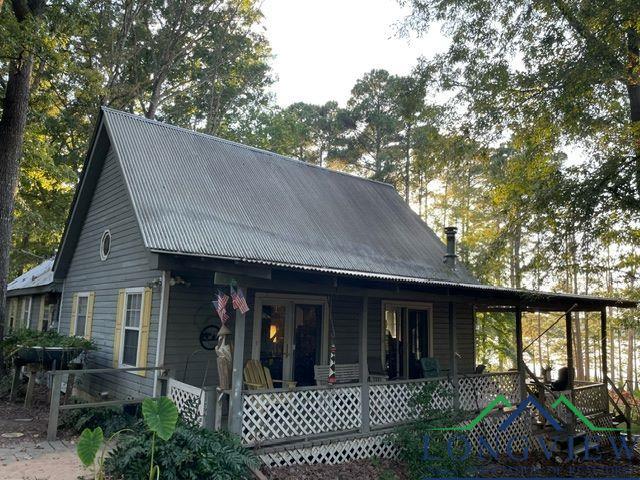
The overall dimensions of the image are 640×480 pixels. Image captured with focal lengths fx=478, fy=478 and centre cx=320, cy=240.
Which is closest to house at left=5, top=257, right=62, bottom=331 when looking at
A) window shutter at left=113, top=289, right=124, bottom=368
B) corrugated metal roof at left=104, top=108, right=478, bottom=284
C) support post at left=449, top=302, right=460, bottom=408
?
window shutter at left=113, top=289, right=124, bottom=368

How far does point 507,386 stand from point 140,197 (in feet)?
28.1

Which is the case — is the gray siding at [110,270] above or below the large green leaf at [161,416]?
above

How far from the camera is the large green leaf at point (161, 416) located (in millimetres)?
5176

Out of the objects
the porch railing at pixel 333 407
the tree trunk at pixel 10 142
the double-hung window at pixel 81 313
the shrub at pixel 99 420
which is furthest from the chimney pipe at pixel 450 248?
the tree trunk at pixel 10 142

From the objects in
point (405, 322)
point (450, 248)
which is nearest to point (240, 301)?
point (405, 322)

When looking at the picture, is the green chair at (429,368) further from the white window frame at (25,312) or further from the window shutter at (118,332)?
the white window frame at (25,312)

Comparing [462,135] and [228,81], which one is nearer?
[462,135]

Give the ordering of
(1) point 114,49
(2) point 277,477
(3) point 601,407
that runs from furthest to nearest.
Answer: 1. (1) point 114,49
2. (3) point 601,407
3. (2) point 277,477

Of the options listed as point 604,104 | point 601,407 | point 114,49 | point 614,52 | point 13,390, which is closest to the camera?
point 614,52

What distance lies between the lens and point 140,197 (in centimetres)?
897

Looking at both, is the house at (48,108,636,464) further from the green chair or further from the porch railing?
the green chair

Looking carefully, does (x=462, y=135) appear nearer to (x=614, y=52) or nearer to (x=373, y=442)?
(x=614, y=52)

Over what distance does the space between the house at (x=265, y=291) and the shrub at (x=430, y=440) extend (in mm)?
260

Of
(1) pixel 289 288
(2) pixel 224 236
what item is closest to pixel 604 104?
(1) pixel 289 288
